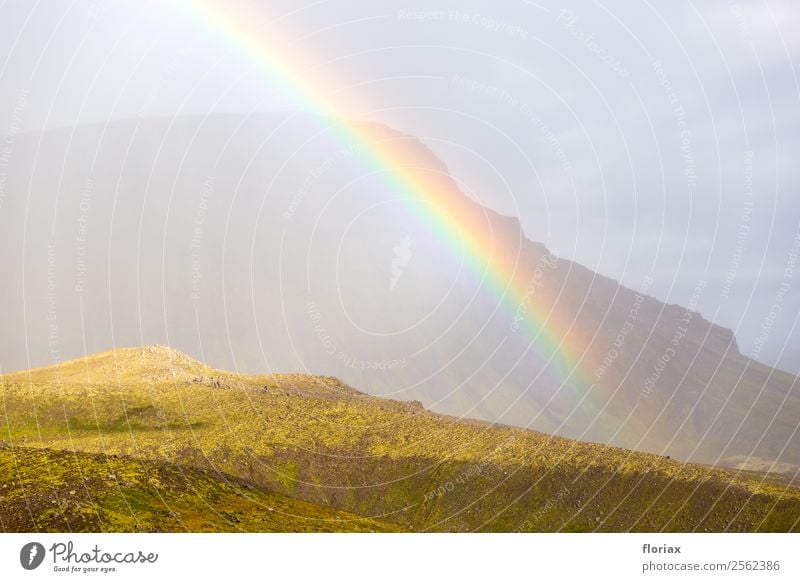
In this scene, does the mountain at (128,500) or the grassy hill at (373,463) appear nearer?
the mountain at (128,500)

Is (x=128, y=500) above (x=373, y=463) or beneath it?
above

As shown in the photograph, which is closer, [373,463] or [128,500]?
[128,500]

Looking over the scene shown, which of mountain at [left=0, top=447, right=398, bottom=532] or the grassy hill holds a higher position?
mountain at [left=0, top=447, right=398, bottom=532]

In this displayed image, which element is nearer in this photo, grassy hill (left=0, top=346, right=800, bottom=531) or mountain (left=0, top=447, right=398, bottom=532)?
mountain (left=0, top=447, right=398, bottom=532)

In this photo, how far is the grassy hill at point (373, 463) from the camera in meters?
91.6

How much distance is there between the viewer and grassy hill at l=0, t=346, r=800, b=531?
3605 inches

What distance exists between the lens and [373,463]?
108375 mm

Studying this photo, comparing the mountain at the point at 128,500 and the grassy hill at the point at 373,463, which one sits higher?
the mountain at the point at 128,500
